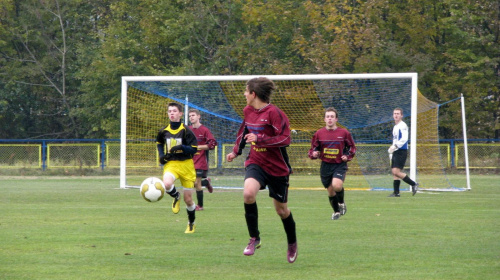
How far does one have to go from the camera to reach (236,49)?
3472 centimetres

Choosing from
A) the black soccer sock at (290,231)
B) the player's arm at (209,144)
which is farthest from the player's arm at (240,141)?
the player's arm at (209,144)

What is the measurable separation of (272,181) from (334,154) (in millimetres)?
4926

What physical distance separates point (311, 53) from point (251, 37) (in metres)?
5.06

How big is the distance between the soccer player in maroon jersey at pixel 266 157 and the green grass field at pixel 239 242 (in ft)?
1.35

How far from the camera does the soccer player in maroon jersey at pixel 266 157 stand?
724cm

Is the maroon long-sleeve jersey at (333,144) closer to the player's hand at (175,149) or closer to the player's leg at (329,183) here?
the player's leg at (329,183)

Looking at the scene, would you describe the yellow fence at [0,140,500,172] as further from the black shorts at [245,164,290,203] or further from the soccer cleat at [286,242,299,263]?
the soccer cleat at [286,242,299,263]

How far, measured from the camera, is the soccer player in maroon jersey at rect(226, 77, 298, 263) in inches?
285

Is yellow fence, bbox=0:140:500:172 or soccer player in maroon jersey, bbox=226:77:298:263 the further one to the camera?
yellow fence, bbox=0:140:500:172

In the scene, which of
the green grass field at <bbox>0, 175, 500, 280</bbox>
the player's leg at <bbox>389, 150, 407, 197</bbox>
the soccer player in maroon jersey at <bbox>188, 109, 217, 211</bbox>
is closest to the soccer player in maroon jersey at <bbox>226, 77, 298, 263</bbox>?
the green grass field at <bbox>0, 175, 500, 280</bbox>

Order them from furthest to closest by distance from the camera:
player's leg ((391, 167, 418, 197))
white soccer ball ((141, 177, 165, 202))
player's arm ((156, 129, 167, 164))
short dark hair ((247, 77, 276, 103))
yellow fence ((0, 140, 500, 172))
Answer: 1. yellow fence ((0, 140, 500, 172))
2. player's leg ((391, 167, 418, 197))
3. player's arm ((156, 129, 167, 164))
4. white soccer ball ((141, 177, 165, 202))
5. short dark hair ((247, 77, 276, 103))

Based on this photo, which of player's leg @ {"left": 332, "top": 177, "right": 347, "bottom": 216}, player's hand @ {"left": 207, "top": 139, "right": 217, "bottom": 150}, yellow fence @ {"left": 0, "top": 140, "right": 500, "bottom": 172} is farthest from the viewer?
yellow fence @ {"left": 0, "top": 140, "right": 500, "bottom": 172}

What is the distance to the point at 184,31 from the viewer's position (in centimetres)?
3597

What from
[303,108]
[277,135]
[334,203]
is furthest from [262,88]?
[303,108]
